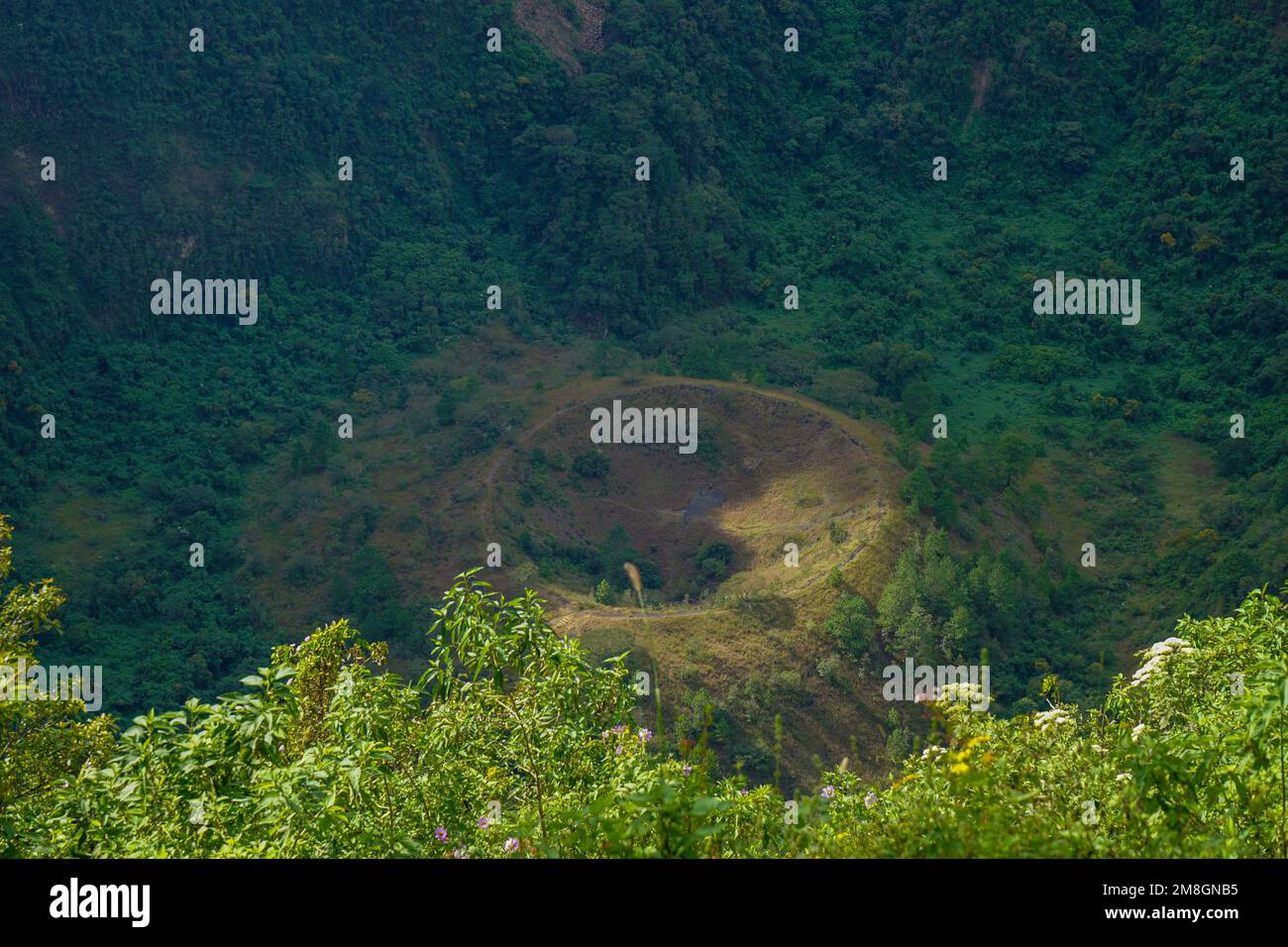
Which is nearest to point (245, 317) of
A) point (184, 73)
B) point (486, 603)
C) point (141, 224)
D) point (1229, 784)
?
point (141, 224)

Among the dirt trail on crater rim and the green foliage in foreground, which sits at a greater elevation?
the dirt trail on crater rim

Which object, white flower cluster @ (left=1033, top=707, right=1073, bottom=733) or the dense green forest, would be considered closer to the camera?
white flower cluster @ (left=1033, top=707, right=1073, bottom=733)

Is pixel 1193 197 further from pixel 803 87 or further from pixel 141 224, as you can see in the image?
pixel 141 224

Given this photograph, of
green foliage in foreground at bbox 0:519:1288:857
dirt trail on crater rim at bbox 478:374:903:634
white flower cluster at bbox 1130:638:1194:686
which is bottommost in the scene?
green foliage in foreground at bbox 0:519:1288:857

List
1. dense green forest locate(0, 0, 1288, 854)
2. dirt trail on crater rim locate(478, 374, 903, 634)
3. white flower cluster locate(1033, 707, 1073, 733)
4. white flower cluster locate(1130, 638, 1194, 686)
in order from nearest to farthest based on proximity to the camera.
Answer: white flower cluster locate(1033, 707, 1073, 733)
white flower cluster locate(1130, 638, 1194, 686)
dense green forest locate(0, 0, 1288, 854)
dirt trail on crater rim locate(478, 374, 903, 634)

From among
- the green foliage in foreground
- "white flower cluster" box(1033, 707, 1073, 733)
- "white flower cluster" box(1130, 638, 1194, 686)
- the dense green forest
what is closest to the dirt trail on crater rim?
the dense green forest

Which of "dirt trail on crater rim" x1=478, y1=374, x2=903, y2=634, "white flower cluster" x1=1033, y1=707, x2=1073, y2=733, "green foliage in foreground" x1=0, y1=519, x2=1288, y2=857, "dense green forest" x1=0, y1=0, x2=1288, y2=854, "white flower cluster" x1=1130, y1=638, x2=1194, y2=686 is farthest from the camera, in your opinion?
"dirt trail on crater rim" x1=478, y1=374, x2=903, y2=634

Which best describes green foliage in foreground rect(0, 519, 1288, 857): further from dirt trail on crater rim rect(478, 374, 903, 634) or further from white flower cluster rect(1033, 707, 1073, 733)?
dirt trail on crater rim rect(478, 374, 903, 634)

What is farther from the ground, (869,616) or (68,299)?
(68,299)

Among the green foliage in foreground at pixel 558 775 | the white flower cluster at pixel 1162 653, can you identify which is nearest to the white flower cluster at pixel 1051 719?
the green foliage in foreground at pixel 558 775
